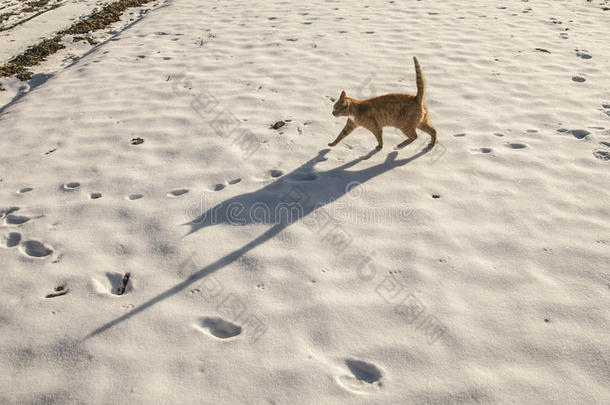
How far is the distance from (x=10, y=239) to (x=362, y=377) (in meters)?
2.99

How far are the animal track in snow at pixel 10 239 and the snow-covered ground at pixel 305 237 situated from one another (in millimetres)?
11

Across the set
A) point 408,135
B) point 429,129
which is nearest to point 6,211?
point 408,135

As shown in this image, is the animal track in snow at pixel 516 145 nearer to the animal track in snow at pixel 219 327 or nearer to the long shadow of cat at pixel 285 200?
the long shadow of cat at pixel 285 200

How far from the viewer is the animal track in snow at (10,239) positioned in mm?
3207

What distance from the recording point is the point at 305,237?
3250 mm

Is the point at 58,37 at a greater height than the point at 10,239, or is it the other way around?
the point at 58,37

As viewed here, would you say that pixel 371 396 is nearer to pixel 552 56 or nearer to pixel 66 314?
pixel 66 314

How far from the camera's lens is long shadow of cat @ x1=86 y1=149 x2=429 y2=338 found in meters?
3.32

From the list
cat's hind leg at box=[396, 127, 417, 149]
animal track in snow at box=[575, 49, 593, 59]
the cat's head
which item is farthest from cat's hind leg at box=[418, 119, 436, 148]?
animal track in snow at box=[575, 49, 593, 59]

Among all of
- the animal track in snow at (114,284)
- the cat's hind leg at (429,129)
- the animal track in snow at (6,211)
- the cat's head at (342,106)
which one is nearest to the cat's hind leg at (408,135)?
the cat's hind leg at (429,129)

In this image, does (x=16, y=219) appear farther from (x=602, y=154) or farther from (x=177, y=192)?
(x=602, y=154)

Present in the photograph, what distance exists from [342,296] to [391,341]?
453 mm

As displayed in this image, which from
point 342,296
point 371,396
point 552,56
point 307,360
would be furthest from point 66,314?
point 552,56

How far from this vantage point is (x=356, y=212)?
3496 mm
